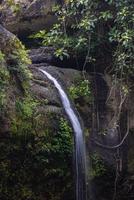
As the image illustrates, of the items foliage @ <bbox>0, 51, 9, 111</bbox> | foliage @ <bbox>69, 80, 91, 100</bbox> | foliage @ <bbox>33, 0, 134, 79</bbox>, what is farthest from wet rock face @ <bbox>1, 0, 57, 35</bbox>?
foliage @ <bbox>0, 51, 9, 111</bbox>

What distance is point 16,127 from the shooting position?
19.8 ft

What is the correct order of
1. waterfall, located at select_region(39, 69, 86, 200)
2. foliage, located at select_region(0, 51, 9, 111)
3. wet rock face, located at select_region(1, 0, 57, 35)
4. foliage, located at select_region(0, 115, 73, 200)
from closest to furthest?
foliage, located at select_region(0, 51, 9, 111), foliage, located at select_region(0, 115, 73, 200), waterfall, located at select_region(39, 69, 86, 200), wet rock face, located at select_region(1, 0, 57, 35)

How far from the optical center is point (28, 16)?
31.2 ft

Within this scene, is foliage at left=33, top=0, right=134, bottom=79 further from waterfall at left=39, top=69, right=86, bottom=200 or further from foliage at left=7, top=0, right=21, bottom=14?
waterfall at left=39, top=69, right=86, bottom=200

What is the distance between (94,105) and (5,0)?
11.4ft

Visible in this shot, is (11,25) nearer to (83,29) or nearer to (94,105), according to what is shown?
(83,29)

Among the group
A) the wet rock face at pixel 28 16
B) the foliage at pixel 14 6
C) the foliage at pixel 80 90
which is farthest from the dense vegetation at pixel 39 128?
the foliage at pixel 14 6

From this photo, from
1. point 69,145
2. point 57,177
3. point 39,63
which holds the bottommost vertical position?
point 57,177

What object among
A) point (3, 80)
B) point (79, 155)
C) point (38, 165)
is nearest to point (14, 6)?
point (3, 80)

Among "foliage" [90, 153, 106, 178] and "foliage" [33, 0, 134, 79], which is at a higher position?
"foliage" [33, 0, 134, 79]

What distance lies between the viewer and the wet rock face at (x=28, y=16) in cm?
939

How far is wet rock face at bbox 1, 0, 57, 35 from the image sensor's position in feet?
30.8

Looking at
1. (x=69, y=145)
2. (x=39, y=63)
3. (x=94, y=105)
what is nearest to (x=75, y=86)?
(x=94, y=105)

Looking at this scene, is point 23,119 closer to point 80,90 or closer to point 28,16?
point 80,90
